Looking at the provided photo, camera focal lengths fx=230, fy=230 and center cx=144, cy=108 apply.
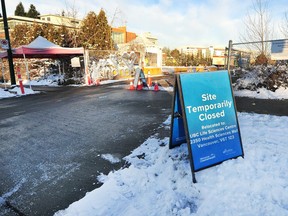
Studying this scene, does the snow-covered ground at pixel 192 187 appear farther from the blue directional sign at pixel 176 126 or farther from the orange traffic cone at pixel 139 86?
the orange traffic cone at pixel 139 86

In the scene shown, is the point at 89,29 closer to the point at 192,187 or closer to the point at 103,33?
the point at 103,33

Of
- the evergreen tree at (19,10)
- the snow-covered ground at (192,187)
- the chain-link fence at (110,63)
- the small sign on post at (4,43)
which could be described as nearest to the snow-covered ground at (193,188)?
the snow-covered ground at (192,187)

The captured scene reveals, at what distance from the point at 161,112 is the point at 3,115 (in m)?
5.68

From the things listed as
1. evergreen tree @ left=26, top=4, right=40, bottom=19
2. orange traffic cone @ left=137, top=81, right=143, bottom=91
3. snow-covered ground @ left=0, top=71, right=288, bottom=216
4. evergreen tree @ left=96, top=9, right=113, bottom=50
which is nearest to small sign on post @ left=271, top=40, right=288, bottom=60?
snow-covered ground @ left=0, top=71, right=288, bottom=216

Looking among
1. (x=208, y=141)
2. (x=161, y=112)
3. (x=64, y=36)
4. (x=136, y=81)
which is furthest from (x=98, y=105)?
(x=64, y=36)

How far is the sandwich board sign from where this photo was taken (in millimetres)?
3148

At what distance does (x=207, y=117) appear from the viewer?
3.29 m

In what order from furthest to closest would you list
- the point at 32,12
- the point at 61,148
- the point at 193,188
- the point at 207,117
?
1. the point at 32,12
2. the point at 61,148
3. the point at 207,117
4. the point at 193,188

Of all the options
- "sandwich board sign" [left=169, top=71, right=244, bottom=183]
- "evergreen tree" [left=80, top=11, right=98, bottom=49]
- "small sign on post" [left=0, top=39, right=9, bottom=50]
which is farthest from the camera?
"evergreen tree" [left=80, top=11, right=98, bottom=49]

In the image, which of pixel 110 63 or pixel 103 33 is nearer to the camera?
pixel 110 63

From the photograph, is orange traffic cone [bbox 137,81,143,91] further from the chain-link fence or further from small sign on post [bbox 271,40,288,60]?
small sign on post [bbox 271,40,288,60]

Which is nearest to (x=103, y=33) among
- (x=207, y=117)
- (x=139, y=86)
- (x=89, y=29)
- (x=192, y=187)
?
(x=89, y=29)

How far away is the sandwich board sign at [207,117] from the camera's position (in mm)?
3148

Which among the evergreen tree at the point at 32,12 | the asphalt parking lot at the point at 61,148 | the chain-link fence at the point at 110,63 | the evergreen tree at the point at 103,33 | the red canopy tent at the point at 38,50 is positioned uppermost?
the evergreen tree at the point at 32,12
